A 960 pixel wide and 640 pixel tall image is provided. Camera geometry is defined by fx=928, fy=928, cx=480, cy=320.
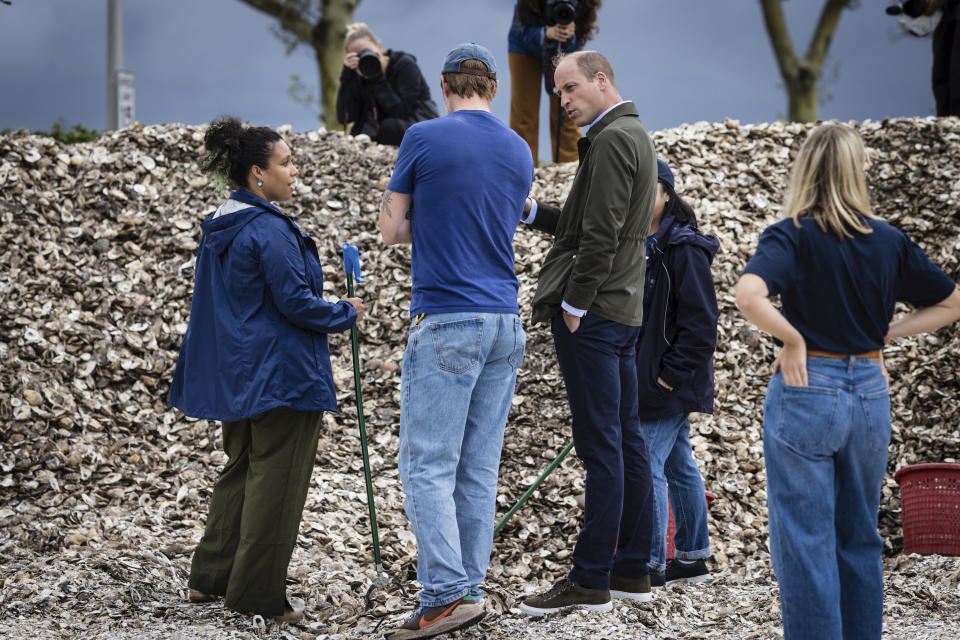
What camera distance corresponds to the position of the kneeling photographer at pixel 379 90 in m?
7.88

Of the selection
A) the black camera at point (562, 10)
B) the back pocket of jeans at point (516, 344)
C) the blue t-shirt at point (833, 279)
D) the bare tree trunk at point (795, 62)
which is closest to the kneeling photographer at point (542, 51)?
the black camera at point (562, 10)

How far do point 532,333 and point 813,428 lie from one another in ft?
13.4

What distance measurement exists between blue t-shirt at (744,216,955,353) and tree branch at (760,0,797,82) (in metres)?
12.1

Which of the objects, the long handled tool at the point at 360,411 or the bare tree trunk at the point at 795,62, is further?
the bare tree trunk at the point at 795,62

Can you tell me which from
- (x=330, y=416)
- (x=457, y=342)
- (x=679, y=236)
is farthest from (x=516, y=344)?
(x=330, y=416)

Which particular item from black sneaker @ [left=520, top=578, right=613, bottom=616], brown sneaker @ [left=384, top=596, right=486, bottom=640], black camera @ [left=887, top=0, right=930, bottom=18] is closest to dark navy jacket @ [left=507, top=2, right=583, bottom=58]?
black camera @ [left=887, top=0, right=930, bottom=18]

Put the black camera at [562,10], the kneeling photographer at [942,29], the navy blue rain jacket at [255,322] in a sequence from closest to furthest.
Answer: the navy blue rain jacket at [255,322]
the black camera at [562,10]
the kneeling photographer at [942,29]

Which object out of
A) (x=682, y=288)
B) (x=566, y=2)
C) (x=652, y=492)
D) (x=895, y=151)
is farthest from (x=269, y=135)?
(x=895, y=151)

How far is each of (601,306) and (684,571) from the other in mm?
1590

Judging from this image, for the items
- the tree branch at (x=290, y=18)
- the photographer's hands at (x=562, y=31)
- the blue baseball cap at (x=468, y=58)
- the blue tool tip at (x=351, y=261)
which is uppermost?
the tree branch at (x=290, y=18)

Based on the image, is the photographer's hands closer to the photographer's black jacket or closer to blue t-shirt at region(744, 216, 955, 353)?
the photographer's black jacket

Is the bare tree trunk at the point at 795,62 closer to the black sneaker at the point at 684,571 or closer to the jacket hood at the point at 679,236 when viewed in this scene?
the jacket hood at the point at 679,236

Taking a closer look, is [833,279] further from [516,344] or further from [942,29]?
[942,29]

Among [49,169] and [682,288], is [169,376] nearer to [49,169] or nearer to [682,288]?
[49,169]
